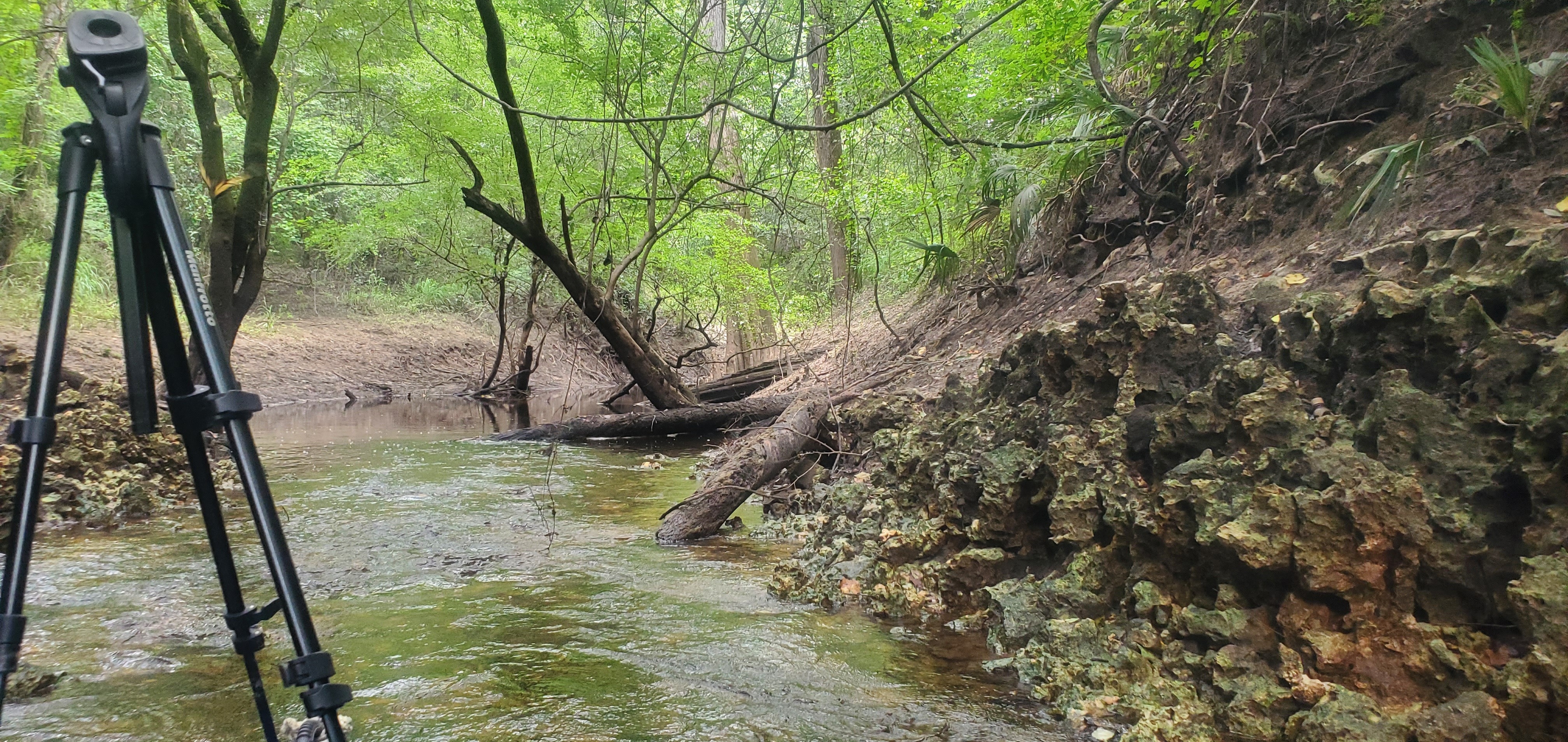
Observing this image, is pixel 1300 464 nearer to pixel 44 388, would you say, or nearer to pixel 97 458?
pixel 44 388

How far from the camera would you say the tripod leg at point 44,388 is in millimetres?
1146

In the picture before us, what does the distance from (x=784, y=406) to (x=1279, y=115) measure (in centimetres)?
533

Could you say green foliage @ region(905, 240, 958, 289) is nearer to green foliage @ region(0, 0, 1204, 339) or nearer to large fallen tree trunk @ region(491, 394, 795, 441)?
green foliage @ region(0, 0, 1204, 339)

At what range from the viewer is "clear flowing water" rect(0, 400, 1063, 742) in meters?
2.26

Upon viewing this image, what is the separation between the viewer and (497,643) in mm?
2904

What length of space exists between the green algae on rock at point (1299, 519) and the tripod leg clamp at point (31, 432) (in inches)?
98.4

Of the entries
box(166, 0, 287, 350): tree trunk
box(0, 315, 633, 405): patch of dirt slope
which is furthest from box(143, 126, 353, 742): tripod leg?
box(0, 315, 633, 405): patch of dirt slope

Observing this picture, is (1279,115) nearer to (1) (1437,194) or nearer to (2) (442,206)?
(1) (1437,194)

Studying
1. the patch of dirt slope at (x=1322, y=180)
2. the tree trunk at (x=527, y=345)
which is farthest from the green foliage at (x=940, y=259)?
the tree trunk at (x=527, y=345)

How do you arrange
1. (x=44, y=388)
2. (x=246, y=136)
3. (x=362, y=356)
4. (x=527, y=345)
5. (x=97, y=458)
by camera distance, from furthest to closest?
(x=362, y=356)
(x=527, y=345)
(x=246, y=136)
(x=97, y=458)
(x=44, y=388)

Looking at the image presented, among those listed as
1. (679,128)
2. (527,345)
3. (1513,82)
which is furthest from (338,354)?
(1513,82)

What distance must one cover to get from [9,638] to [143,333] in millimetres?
541

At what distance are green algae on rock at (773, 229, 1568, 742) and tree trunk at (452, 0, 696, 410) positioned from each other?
14.9 ft

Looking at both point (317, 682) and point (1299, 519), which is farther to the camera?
point (1299, 519)
